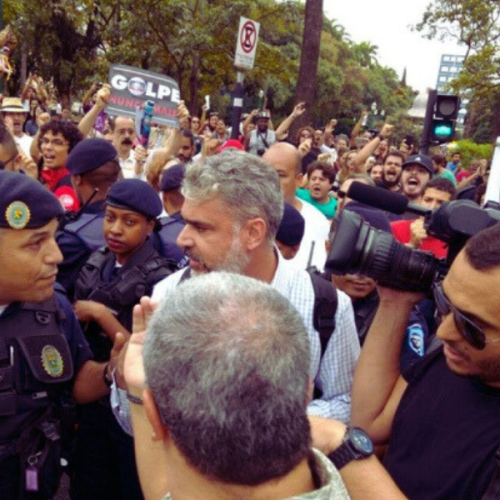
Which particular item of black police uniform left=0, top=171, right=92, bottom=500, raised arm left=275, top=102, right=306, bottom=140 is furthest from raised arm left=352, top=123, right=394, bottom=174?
black police uniform left=0, top=171, right=92, bottom=500

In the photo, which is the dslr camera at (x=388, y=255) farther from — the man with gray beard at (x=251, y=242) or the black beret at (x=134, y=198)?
the black beret at (x=134, y=198)

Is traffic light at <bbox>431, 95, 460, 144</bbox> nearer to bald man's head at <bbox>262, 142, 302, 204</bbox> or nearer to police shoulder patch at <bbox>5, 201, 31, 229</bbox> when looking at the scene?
bald man's head at <bbox>262, 142, 302, 204</bbox>

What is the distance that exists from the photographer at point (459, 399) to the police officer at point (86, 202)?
2053 millimetres

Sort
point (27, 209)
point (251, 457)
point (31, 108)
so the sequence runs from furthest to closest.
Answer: point (31, 108) → point (27, 209) → point (251, 457)

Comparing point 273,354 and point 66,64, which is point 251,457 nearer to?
point 273,354

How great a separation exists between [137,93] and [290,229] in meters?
3.92

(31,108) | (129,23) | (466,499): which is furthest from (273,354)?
(129,23)

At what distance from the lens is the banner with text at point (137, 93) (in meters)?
6.67

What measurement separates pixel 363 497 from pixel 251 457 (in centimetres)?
43

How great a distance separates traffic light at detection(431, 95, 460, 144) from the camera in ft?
26.4

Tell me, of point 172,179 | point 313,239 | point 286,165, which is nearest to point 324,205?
point 286,165

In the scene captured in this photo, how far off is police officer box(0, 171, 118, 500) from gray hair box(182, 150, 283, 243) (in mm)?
530

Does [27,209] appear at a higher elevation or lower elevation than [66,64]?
lower

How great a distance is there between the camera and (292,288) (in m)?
2.42
